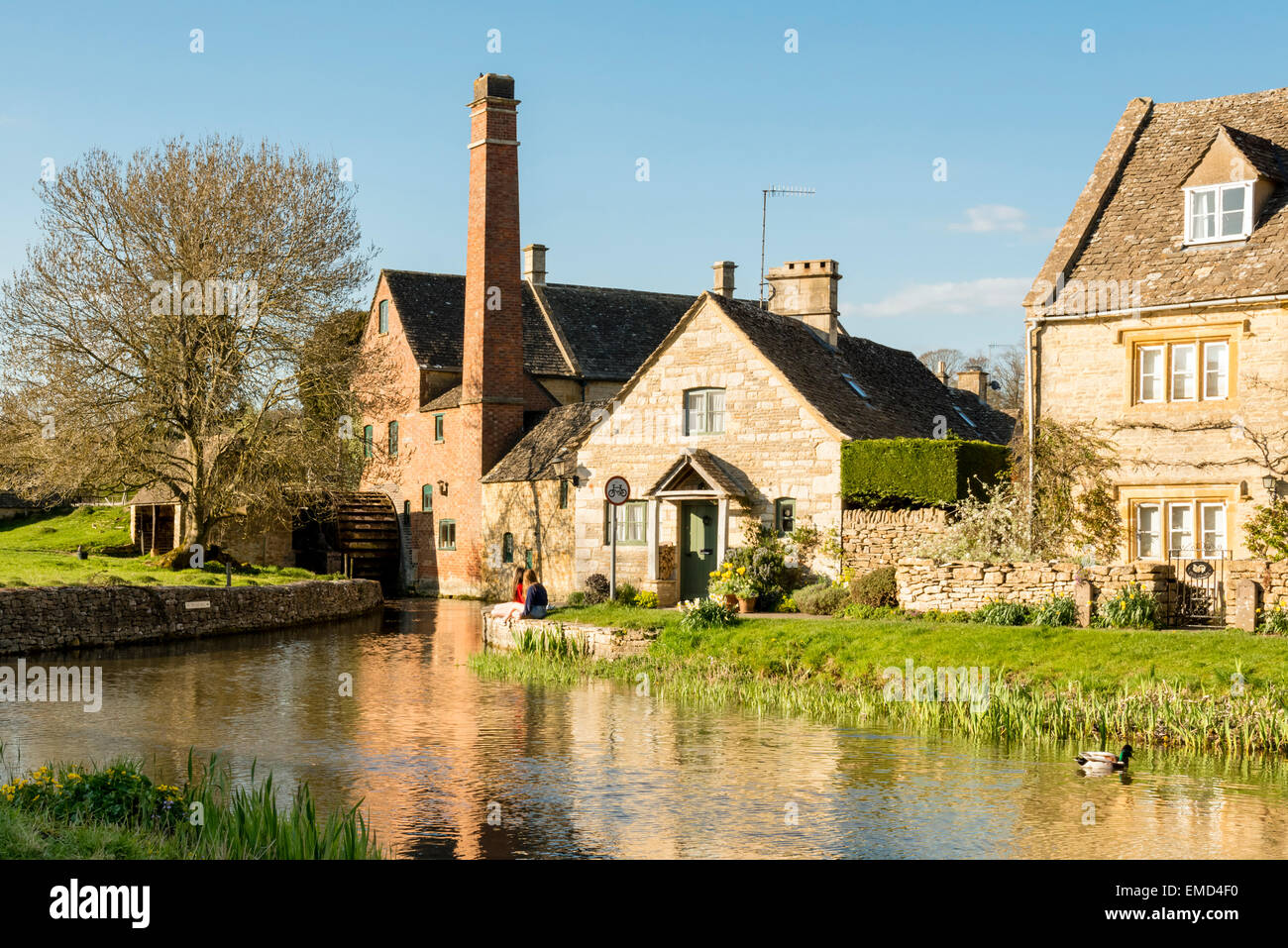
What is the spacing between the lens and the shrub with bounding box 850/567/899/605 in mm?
24641

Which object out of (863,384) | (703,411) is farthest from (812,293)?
(703,411)

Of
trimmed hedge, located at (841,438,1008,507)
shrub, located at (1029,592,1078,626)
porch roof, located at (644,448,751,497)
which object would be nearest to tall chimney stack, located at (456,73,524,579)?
porch roof, located at (644,448,751,497)

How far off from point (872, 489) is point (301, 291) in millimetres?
16596

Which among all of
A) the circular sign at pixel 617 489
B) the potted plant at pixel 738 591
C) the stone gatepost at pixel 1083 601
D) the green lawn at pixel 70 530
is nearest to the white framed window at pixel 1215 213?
the stone gatepost at pixel 1083 601

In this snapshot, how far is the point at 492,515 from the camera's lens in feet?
133

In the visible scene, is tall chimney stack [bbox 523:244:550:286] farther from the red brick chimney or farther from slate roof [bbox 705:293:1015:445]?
slate roof [bbox 705:293:1015:445]

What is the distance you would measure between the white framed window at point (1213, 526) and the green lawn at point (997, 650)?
475cm

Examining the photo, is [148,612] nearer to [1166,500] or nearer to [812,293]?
[812,293]

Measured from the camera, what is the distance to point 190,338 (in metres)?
34.2

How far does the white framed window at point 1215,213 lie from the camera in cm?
2381

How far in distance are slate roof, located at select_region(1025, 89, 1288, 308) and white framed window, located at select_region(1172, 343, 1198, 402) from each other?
924 millimetres

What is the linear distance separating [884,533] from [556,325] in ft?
75.8
